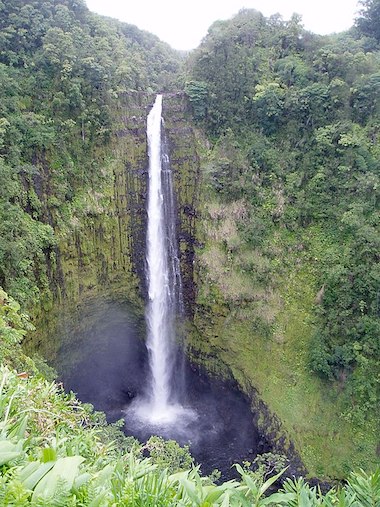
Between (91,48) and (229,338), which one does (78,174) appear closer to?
(91,48)

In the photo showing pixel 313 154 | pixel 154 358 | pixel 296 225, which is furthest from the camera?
pixel 154 358

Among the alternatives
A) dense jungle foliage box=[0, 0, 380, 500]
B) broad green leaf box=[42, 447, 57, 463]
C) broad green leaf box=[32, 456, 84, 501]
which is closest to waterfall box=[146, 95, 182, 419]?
dense jungle foliage box=[0, 0, 380, 500]

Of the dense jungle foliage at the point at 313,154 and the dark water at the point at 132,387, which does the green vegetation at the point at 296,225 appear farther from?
the dark water at the point at 132,387

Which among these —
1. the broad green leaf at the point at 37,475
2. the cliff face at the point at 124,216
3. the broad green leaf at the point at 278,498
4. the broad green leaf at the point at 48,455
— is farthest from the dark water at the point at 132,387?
the broad green leaf at the point at 37,475

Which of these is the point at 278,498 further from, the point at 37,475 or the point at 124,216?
the point at 124,216

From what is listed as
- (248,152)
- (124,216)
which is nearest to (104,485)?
(124,216)

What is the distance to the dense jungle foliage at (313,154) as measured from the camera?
13.0 meters

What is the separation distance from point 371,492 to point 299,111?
1548 cm

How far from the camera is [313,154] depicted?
51.6 feet

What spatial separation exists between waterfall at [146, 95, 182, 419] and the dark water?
2.07 feet

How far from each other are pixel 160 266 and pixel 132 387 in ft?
16.1

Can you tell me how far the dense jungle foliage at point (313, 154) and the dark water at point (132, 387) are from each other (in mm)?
3592

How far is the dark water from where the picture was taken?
531 inches

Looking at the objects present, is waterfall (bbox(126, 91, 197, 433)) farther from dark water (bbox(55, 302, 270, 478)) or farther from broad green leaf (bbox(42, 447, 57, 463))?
broad green leaf (bbox(42, 447, 57, 463))
